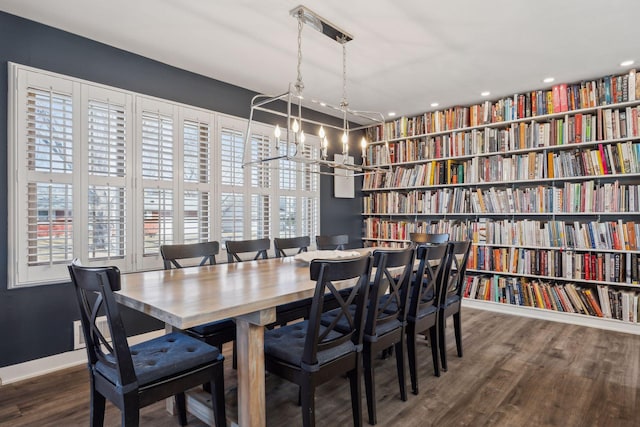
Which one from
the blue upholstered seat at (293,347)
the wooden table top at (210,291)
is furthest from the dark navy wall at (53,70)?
the blue upholstered seat at (293,347)

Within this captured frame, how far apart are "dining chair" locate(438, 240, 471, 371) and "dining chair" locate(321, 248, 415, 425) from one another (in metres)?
0.53

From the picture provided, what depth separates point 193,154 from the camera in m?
3.51

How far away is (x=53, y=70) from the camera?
8.87ft

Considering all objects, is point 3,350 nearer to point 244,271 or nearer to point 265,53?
point 244,271

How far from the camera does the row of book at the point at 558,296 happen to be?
11.7 ft

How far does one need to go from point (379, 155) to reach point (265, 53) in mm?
2751

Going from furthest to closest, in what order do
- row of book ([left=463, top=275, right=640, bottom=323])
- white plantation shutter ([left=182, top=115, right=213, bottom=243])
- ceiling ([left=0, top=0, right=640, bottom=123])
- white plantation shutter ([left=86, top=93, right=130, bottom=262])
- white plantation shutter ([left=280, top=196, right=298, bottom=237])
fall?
white plantation shutter ([left=280, top=196, right=298, bottom=237]), row of book ([left=463, top=275, right=640, bottom=323]), white plantation shutter ([left=182, top=115, right=213, bottom=243]), white plantation shutter ([left=86, top=93, right=130, bottom=262]), ceiling ([left=0, top=0, right=640, bottom=123])

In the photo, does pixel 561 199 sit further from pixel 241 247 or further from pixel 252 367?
pixel 252 367

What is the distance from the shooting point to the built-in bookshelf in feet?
11.8

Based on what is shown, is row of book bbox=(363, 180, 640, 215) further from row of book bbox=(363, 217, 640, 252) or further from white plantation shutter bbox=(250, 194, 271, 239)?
white plantation shutter bbox=(250, 194, 271, 239)

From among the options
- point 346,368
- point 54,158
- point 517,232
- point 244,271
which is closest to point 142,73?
point 54,158

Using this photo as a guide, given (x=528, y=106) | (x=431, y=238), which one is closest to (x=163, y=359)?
(x=431, y=238)

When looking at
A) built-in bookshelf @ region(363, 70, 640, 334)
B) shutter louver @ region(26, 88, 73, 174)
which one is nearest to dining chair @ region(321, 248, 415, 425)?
built-in bookshelf @ region(363, 70, 640, 334)

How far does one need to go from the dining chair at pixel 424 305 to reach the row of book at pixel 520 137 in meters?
1.81
